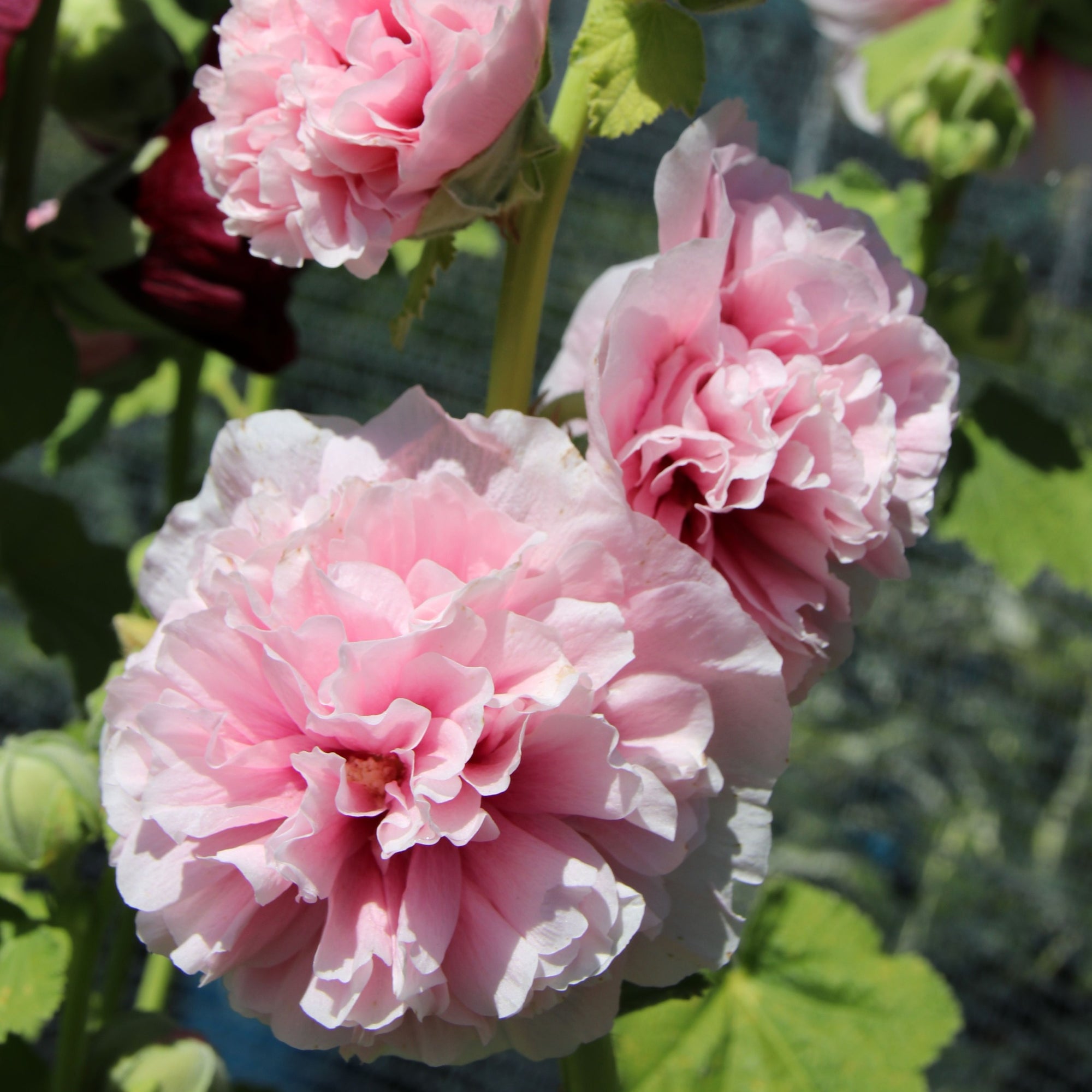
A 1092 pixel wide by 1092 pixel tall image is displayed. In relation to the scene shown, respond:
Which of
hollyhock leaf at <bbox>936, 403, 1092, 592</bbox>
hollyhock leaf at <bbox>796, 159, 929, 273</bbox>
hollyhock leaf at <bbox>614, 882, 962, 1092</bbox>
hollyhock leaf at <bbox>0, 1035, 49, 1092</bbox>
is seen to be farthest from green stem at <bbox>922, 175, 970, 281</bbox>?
hollyhock leaf at <bbox>0, 1035, 49, 1092</bbox>

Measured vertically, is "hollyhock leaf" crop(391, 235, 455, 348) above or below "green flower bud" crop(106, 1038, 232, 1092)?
Answer: above

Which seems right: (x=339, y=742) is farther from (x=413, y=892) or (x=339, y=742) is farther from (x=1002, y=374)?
(x=1002, y=374)

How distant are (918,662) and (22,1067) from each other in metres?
1.65

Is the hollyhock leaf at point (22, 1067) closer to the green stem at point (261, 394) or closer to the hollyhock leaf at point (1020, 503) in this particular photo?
the green stem at point (261, 394)

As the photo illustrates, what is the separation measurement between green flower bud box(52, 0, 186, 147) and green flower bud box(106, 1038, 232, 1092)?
17.2 inches

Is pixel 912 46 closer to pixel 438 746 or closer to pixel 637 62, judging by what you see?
pixel 637 62

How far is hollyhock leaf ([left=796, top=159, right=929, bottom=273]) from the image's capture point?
2.49ft

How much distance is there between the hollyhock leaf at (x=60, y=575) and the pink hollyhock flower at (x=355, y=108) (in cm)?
33

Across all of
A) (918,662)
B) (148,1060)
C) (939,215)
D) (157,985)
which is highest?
(939,215)

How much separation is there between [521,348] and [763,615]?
12cm

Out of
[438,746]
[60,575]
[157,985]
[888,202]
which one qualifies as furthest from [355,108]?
[888,202]

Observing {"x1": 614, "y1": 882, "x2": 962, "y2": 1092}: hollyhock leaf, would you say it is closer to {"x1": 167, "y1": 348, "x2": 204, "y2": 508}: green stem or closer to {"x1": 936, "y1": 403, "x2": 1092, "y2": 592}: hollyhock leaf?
{"x1": 936, "y1": 403, "x2": 1092, "y2": 592}: hollyhock leaf

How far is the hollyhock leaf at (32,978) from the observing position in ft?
1.45

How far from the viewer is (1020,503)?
Result: 785 millimetres
